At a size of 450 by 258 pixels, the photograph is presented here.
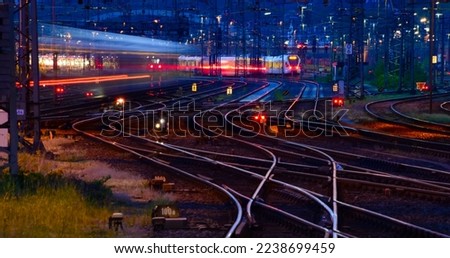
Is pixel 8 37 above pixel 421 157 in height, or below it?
above

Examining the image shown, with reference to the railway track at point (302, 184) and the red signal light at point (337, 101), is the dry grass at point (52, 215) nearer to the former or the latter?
the railway track at point (302, 184)

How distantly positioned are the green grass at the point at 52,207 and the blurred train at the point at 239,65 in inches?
2404

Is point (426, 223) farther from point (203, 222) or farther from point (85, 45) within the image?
point (85, 45)

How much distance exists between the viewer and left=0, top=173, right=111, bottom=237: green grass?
912 centimetres

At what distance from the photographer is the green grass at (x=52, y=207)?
9.12 meters

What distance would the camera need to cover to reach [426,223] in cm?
1010

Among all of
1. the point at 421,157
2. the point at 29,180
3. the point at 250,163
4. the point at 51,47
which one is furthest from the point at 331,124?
the point at 29,180

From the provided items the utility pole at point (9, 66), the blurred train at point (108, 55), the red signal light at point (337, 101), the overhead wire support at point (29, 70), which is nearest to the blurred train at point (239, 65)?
the blurred train at point (108, 55)

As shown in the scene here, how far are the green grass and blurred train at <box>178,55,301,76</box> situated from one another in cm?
6105

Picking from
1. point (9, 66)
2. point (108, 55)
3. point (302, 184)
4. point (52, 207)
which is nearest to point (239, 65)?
point (108, 55)

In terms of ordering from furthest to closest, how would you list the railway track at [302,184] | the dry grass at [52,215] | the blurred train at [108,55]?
the blurred train at [108,55], the railway track at [302,184], the dry grass at [52,215]

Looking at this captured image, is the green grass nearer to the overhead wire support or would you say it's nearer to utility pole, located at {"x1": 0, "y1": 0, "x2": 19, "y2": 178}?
utility pole, located at {"x1": 0, "y1": 0, "x2": 19, "y2": 178}

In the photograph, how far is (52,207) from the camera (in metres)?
10.2

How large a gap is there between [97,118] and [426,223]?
19580 millimetres
